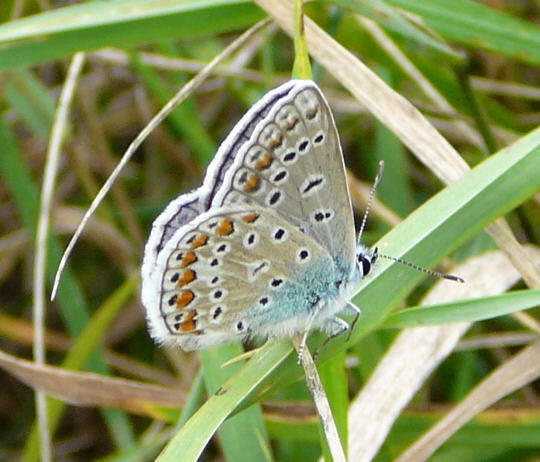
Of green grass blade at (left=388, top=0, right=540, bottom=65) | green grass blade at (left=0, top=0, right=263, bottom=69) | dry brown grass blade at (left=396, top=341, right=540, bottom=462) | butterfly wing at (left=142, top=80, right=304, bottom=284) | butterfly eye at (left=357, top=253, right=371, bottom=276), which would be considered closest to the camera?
butterfly wing at (left=142, top=80, right=304, bottom=284)

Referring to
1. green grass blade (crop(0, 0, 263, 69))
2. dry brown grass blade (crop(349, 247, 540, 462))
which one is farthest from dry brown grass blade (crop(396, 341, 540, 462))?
green grass blade (crop(0, 0, 263, 69))

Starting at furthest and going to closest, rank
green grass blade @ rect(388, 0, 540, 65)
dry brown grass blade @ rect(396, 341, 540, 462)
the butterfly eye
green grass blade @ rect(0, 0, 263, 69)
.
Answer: green grass blade @ rect(388, 0, 540, 65) → green grass blade @ rect(0, 0, 263, 69) → dry brown grass blade @ rect(396, 341, 540, 462) → the butterfly eye

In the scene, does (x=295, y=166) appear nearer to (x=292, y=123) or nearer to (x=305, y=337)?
(x=292, y=123)

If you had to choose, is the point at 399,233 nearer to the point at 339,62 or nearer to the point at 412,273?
the point at 412,273

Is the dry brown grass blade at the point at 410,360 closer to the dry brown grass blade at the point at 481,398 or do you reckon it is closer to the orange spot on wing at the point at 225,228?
the dry brown grass blade at the point at 481,398

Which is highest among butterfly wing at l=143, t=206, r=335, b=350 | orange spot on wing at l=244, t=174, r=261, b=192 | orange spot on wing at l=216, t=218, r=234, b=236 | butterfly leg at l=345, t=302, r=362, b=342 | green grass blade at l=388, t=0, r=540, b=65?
green grass blade at l=388, t=0, r=540, b=65

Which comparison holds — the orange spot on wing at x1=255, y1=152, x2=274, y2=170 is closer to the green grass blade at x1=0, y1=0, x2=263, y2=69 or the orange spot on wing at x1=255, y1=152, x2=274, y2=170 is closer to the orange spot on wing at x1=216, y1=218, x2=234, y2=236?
the orange spot on wing at x1=216, y1=218, x2=234, y2=236

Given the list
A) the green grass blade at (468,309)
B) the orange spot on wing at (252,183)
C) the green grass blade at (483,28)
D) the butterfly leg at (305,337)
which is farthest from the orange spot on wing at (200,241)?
the green grass blade at (483,28)
